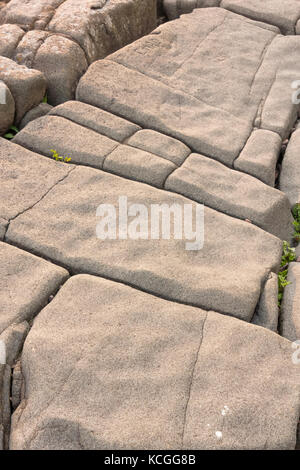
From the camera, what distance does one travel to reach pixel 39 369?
2.53 meters

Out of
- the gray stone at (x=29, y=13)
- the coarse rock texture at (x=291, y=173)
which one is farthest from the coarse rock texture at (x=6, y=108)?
the coarse rock texture at (x=291, y=173)

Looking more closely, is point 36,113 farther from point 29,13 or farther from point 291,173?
point 291,173

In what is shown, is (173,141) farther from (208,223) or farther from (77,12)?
(77,12)

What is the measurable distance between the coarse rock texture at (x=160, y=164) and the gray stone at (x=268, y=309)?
69cm

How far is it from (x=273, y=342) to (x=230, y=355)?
0.89 ft

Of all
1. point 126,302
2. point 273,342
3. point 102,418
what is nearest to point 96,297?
point 126,302

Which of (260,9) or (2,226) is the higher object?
(260,9)

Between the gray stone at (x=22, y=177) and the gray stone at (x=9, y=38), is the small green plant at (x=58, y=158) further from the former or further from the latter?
the gray stone at (x=9, y=38)

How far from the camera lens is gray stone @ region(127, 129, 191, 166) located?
4031 millimetres

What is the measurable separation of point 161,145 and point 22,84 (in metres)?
1.26

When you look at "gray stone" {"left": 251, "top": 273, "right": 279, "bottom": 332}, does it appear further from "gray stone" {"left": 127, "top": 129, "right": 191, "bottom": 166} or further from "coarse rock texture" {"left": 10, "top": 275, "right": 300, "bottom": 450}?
"gray stone" {"left": 127, "top": 129, "right": 191, "bottom": 166}

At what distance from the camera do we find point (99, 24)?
496cm

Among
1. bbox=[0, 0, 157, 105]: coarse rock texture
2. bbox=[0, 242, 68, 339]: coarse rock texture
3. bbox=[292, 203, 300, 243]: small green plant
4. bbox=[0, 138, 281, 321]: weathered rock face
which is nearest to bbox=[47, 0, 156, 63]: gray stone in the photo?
bbox=[0, 0, 157, 105]: coarse rock texture

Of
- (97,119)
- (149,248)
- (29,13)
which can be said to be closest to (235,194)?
(149,248)
